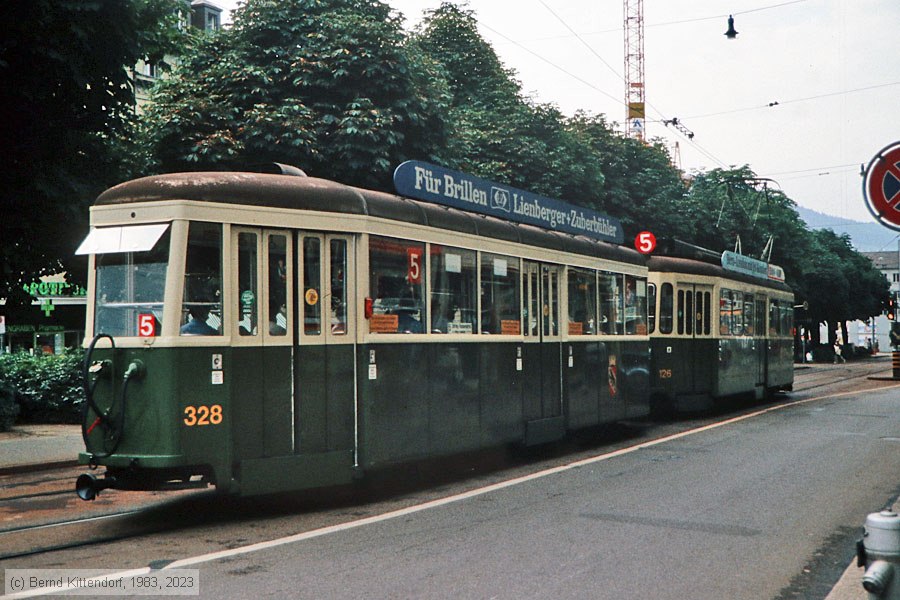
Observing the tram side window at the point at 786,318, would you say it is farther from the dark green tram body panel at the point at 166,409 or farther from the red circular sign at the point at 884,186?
the dark green tram body panel at the point at 166,409

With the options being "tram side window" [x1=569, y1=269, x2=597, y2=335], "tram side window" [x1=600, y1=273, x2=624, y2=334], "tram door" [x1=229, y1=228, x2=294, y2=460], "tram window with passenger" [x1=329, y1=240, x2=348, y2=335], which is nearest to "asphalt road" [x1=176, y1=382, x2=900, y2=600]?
"tram door" [x1=229, y1=228, x2=294, y2=460]

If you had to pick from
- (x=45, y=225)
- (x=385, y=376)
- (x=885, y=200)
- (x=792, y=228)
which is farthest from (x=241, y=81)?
(x=792, y=228)

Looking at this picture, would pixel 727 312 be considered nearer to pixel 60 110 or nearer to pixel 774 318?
pixel 774 318

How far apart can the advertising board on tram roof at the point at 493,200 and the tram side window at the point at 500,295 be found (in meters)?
0.71

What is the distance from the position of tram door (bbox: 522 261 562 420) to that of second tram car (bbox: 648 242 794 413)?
21.2ft

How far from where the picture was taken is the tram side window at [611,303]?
15.2 meters

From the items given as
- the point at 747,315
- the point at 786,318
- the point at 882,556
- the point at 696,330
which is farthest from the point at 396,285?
the point at 786,318

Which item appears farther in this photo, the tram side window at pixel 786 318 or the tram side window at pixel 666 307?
the tram side window at pixel 786 318

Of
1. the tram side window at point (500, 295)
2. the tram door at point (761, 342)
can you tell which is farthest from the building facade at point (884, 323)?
the tram side window at point (500, 295)

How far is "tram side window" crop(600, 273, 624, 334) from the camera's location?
15.2 m

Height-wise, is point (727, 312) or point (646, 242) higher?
point (646, 242)

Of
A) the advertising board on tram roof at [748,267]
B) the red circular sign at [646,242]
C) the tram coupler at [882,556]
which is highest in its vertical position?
the red circular sign at [646,242]

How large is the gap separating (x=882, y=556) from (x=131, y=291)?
624 centimetres

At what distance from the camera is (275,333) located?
8695 mm
